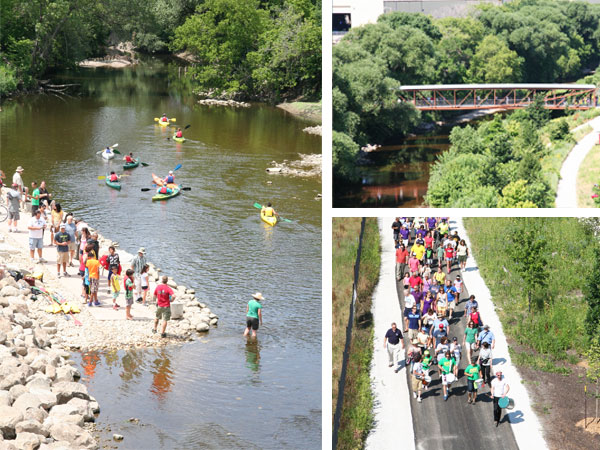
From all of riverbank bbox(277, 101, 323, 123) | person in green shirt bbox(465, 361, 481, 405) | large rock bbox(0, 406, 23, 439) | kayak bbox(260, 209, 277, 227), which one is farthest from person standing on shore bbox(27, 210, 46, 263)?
riverbank bbox(277, 101, 323, 123)

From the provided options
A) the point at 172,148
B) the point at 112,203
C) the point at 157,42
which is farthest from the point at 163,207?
the point at 157,42

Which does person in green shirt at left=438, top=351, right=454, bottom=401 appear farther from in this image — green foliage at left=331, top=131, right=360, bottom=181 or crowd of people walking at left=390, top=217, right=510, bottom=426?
green foliage at left=331, top=131, right=360, bottom=181

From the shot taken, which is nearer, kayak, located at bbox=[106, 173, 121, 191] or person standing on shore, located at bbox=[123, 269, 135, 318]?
person standing on shore, located at bbox=[123, 269, 135, 318]

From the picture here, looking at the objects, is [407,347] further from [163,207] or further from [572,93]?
[163,207]

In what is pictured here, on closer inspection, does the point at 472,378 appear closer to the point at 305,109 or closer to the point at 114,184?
the point at 114,184

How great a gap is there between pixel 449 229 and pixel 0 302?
28.2 ft

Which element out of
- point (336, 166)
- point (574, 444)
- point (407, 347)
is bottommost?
point (574, 444)

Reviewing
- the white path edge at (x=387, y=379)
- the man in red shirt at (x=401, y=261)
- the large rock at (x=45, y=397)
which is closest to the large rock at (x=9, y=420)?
the large rock at (x=45, y=397)

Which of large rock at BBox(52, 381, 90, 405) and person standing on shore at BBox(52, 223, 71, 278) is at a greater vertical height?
person standing on shore at BBox(52, 223, 71, 278)

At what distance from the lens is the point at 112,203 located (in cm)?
2609

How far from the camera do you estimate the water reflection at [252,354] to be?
15.1 meters

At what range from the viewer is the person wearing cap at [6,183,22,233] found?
782 inches

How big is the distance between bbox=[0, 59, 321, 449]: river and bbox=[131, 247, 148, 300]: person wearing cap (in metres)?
1.39

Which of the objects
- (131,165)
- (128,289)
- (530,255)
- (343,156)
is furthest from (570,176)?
(131,165)
